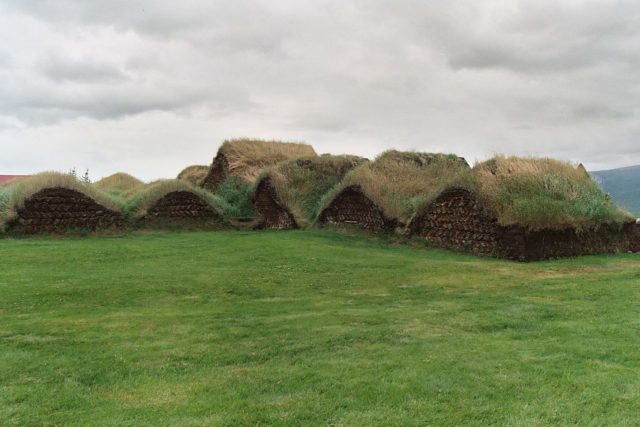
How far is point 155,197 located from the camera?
79.9ft

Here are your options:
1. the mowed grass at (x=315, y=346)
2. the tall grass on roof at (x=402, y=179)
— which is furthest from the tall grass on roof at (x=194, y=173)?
the mowed grass at (x=315, y=346)

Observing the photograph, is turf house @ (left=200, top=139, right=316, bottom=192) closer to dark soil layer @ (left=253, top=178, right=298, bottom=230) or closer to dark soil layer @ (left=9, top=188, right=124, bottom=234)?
dark soil layer @ (left=253, top=178, right=298, bottom=230)

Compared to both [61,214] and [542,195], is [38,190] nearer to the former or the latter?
[61,214]

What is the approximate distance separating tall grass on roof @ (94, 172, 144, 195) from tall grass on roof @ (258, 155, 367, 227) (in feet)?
40.7

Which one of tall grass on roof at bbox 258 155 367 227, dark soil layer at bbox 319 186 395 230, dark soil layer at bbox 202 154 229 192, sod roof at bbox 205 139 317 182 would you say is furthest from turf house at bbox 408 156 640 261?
dark soil layer at bbox 202 154 229 192

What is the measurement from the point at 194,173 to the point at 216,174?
18.7 feet

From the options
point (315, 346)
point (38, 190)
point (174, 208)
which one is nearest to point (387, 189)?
point (174, 208)

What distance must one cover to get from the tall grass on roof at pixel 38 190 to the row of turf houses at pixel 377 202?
5 centimetres

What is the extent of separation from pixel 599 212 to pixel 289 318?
39.7 feet

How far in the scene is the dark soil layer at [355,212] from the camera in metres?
20.3

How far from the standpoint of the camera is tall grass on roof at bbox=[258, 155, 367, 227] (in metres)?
25.1

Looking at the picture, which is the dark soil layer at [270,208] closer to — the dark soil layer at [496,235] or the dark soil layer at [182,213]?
the dark soil layer at [182,213]

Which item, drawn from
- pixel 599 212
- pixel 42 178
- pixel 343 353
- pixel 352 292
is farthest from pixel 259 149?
Answer: pixel 343 353

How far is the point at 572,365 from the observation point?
549 cm
